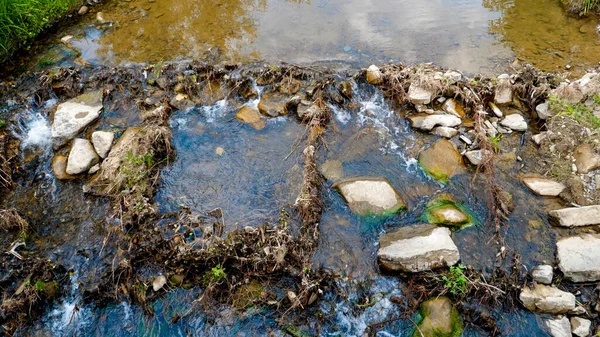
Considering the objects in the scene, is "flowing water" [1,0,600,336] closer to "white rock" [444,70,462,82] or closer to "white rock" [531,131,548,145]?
"white rock" [531,131,548,145]

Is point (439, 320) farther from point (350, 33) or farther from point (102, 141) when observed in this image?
point (350, 33)

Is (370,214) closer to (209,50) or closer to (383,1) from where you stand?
(209,50)

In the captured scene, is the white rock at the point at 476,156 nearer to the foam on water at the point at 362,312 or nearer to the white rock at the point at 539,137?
the white rock at the point at 539,137

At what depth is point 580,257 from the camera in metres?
4.46

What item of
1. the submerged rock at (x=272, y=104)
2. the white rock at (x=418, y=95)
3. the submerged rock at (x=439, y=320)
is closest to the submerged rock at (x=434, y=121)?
the white rock at (x=418, y=95)

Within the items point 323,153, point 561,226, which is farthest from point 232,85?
point 561,226

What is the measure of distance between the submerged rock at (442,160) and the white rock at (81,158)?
5.18 metres

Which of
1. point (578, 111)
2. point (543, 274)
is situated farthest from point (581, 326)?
point (578, 111)

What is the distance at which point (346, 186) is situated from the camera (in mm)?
5410

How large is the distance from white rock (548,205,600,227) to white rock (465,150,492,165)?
4.06ft

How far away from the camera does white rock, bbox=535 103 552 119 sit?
6.05 metres

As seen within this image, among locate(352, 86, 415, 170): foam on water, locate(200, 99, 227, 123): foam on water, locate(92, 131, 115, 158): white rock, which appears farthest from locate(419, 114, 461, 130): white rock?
locate(92, 131, 115, 158): white rock

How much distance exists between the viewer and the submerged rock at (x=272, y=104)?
6.59m

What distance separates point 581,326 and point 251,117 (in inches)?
212
